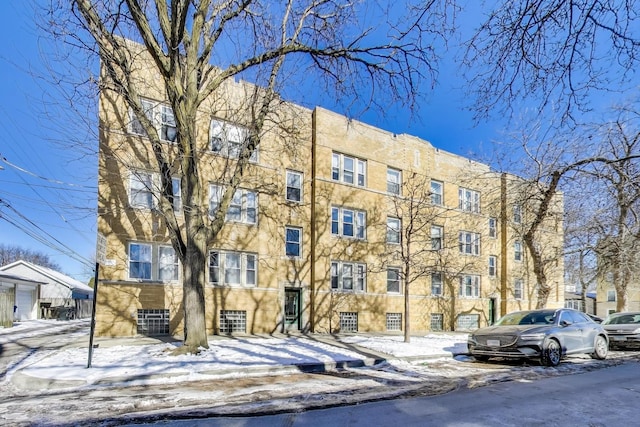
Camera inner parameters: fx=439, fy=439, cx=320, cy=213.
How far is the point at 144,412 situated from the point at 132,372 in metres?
3.13

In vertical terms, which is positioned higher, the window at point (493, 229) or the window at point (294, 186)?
the window at point (294, 186)

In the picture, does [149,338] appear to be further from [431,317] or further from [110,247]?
[431,317]

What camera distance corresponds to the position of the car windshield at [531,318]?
11.6 m

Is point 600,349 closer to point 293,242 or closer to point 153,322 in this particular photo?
point 293,242

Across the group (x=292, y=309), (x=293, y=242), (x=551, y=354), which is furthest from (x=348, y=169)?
(x=551, y=354)

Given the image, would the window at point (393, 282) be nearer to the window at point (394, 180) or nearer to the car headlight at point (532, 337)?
the window at point (394, 180)

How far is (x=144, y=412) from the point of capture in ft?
19.8

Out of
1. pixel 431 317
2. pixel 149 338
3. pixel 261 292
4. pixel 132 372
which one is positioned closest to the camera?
pixel 132 372

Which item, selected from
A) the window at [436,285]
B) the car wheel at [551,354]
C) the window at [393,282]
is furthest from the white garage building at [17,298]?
the car wheel at [551,354]

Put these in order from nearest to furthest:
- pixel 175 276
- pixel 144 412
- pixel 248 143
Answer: pixel 144 412
pixel 248 143
pixel 175 276

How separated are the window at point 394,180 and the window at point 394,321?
21.6 ft

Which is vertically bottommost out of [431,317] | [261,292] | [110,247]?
[431,317]

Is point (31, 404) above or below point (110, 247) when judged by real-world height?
below

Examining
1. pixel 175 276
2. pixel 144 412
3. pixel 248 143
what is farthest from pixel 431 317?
pixel 144 412
